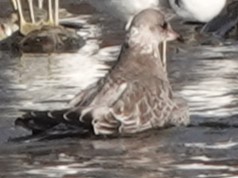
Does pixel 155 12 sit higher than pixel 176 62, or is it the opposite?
pixel 155 12

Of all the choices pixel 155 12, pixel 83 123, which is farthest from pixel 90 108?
pixel 155 12

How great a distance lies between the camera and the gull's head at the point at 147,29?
31.7 feet

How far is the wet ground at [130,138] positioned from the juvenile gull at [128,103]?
10 cm

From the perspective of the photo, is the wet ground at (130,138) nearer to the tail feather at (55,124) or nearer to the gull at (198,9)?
the tail feather at (55,124)

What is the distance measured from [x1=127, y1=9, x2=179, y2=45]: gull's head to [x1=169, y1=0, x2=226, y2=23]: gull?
15.4 feet

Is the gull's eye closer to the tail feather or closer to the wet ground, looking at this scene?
the wet ground

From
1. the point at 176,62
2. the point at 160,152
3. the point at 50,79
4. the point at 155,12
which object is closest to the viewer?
the point at 160,152

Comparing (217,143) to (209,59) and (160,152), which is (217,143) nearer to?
(160,152)

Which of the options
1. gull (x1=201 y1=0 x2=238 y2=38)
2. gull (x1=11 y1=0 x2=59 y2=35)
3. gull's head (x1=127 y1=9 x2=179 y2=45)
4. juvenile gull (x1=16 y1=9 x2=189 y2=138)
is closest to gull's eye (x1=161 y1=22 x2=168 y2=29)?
gull's head (x1=127 y1=9 x2=179 y2=45)

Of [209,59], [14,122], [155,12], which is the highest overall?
[155,12]

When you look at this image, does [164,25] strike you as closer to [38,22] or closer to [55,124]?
[55,124]

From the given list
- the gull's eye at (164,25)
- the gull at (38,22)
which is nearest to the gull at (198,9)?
the gull at (38,22)

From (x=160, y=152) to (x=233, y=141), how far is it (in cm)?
59

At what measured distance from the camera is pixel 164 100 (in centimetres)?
919
